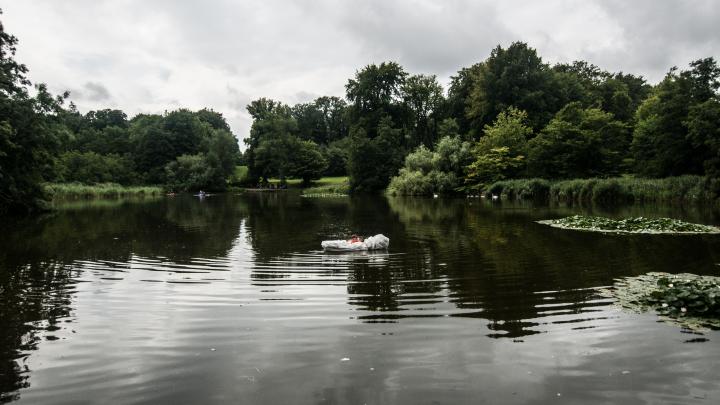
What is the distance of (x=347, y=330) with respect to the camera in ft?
23.4

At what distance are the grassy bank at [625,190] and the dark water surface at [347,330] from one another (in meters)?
21.9

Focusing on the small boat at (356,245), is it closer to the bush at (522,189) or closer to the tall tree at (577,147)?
the bush at (522,189)

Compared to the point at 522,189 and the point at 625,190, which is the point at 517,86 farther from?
the point at 625,190

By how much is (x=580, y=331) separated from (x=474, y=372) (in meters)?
2.38

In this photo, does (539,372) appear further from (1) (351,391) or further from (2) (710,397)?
(1) (351,391)

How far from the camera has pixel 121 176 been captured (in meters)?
79.8

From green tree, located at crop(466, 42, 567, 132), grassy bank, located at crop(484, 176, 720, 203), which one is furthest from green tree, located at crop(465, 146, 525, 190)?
green tree, located at crop(466, 42, 567, 132)

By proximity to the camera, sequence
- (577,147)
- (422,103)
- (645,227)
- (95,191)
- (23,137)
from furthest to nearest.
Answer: (422,103), (95,191), (577,147), (23,137), (645,227)

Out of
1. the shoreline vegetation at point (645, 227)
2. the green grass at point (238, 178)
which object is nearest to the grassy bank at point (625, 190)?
the shoreline vegetation at point (645, 227)

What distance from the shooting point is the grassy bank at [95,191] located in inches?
2240

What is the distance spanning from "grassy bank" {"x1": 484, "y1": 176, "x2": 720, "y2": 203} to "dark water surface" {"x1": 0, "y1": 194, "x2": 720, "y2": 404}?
861 inches

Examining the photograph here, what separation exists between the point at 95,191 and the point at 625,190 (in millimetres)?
59982

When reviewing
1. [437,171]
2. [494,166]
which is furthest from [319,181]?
[494,166]

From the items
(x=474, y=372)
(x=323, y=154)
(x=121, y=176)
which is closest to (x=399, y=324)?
(x=474, y=372)
